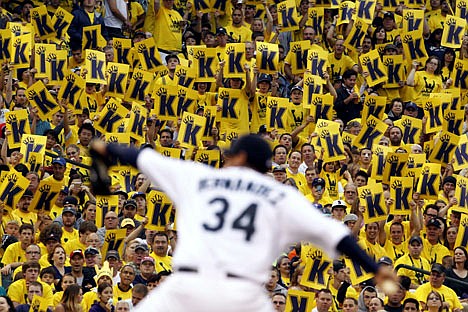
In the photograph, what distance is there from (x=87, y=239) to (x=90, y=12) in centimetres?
696

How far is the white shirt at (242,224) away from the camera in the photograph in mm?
7957

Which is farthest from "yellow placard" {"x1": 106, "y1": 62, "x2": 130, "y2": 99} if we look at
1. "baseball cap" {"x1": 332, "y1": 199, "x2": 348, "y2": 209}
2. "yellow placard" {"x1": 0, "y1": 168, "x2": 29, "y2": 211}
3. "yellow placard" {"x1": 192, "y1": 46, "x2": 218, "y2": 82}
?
"baseball cap" {"x1": 332, "y1": 199, "x2": 348, "y2": 209}

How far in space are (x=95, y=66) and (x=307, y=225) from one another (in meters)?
11.6

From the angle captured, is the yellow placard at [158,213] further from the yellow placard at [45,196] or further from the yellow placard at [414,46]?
the yellow placard at [414,46]

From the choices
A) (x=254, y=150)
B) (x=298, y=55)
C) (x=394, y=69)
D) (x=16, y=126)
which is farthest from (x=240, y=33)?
(x=254, y=150)

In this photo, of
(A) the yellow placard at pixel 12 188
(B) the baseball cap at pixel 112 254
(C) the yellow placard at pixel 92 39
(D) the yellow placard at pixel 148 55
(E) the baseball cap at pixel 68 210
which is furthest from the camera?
(C) the yellow placard at pixel 92 39

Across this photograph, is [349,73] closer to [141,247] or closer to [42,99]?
[42,99]

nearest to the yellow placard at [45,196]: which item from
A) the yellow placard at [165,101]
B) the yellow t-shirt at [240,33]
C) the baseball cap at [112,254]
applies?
the baseball cap at [112,254]

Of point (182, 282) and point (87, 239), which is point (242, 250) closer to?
point (182, 282)

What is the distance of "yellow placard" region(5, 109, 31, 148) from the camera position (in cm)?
1780

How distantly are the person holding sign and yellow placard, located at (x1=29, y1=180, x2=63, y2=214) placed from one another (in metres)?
8.41

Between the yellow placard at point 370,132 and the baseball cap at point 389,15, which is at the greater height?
the baseball cap at point 389,15

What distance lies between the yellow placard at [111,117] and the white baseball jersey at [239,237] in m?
10.8

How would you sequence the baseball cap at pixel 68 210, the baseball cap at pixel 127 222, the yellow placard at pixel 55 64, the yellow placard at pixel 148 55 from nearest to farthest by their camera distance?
the baseball cap at pixel 68 210 → the baseball cap at pixel 127 222 → the yellow placard at pixel 55 64 → the yellow placard at pixel 148 55
